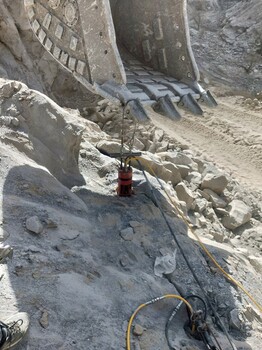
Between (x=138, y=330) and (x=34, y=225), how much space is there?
123 centimetres

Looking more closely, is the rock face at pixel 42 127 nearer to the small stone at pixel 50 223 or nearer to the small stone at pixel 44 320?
the small stone at pixel 50 223

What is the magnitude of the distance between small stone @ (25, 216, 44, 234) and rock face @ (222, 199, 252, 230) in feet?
10.5

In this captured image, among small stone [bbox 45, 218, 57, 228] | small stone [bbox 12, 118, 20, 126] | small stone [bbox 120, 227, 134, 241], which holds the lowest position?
small stone [bbox 120, 227, 134, 241]

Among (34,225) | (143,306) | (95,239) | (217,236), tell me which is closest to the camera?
(143,306)

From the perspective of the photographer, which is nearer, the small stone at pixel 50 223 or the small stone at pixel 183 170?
the small stone at pixel 50 223

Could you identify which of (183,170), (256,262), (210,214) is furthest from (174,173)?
(256,262)

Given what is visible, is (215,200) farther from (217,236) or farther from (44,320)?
(44,320)

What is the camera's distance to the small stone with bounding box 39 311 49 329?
2.54 metres

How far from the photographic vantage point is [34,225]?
3.37 meters

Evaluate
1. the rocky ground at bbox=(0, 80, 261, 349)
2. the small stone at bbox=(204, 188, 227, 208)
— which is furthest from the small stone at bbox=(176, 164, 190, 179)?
the small stone at bbox=(204, 188, 227, 208)

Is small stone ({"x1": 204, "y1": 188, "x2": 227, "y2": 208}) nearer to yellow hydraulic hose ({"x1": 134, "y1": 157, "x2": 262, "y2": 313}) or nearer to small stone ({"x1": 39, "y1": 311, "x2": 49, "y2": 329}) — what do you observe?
yellow hydraulic hose ({"x1": 134, "y1": 157, "x2": 262, "y2": 313})

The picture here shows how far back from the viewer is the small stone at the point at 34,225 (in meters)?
3.36

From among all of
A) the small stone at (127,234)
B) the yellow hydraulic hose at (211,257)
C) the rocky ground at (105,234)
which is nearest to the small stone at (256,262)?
the rocky ground at (105,234)

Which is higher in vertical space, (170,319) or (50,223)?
(50,223)
